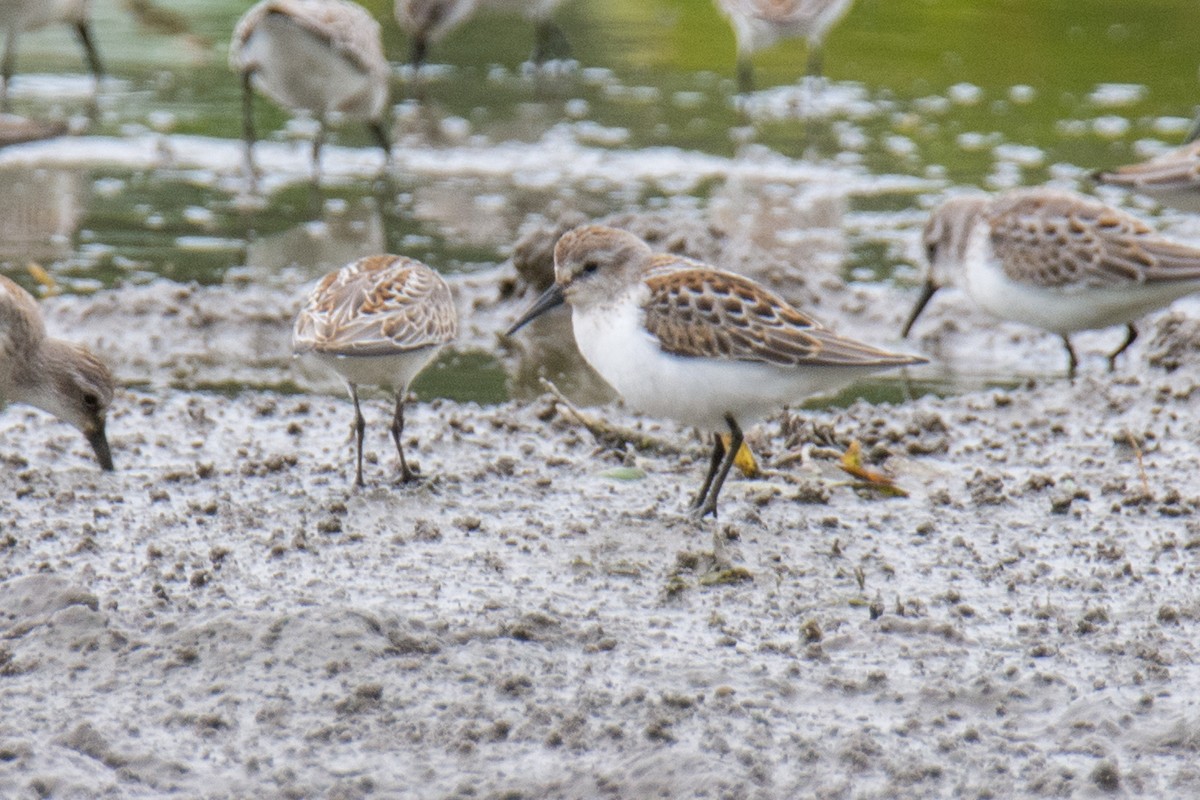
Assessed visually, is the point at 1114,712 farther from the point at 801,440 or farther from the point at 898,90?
the point at 898,90

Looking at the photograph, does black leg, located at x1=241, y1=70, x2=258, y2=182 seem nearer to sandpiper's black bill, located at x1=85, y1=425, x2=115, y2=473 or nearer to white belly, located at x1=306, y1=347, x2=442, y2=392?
sandpiper's black bill, located at x1=85, y1=425, x2=115, y2=473

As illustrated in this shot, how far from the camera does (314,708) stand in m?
4.32

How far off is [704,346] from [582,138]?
7.94 m

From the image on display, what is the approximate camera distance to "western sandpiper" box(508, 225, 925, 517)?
5.67m

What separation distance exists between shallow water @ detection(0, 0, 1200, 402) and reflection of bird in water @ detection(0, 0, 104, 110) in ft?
0.81

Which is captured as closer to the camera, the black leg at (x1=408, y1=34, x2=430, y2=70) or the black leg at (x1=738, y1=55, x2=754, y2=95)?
the black leg at (x1=738, y1=55, x2=754, y2=95)

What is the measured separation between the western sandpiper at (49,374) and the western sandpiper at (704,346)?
194cm

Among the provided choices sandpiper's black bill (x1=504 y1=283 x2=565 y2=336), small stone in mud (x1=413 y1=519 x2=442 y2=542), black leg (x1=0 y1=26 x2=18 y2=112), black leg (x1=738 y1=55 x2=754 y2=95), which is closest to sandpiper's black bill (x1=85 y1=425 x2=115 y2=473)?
small stone in mud (x1=413 y1=519 x2=442 y2=542)

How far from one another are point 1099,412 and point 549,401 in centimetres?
241

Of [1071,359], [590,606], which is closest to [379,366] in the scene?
[590,606]

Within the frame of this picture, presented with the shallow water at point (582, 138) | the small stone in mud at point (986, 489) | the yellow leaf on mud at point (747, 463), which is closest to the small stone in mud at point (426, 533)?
the yellow leaf on mud at point (747, 463)

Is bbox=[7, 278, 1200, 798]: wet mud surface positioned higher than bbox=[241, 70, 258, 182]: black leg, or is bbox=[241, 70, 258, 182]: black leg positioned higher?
bbox=[7, 278, 1200, 798]: wet mud surface

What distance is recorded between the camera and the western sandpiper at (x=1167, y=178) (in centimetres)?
920

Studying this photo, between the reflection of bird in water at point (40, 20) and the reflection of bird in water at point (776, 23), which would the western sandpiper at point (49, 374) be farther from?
the reflection of bird in water at point (776, 23)
